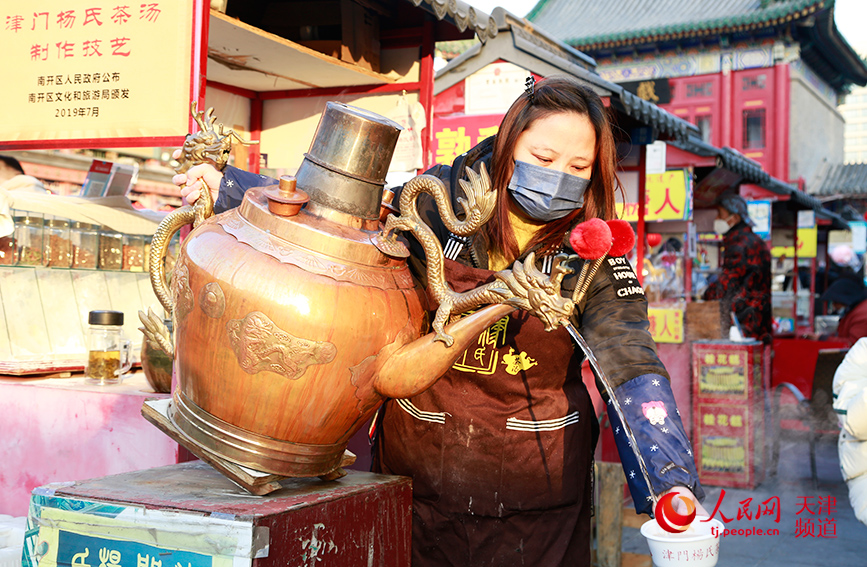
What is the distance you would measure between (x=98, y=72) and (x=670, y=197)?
16.0 ft

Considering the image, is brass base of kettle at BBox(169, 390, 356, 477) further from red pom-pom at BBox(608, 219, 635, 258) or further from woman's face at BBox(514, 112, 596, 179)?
woman's face at BBox(514, 112, 596, 179)

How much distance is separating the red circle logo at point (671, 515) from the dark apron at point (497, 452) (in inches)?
15.0

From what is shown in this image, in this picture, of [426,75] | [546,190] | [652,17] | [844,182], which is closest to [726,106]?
[844,182]

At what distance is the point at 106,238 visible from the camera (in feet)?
9.95

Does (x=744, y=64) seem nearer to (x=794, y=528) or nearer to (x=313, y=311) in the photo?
(x=794, y=528)

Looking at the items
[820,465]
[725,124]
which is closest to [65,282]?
[820,465]

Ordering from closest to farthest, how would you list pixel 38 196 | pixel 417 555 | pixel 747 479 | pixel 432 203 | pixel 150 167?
pixel 417 555
pixel 432 203
pixel 38 196
pixel 747 479
pixel 150 167

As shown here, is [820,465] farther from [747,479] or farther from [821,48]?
[821,48]

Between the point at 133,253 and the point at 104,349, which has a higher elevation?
the point at 133,253

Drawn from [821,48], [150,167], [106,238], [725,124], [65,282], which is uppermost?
[821,48]

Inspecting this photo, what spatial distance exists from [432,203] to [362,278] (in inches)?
23.6

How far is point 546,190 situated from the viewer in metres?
1.53

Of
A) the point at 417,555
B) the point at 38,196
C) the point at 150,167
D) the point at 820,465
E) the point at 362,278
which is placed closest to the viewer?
the point at 362,278

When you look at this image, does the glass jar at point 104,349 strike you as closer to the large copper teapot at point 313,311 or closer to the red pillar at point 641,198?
the large copper teapot at point 313,311
